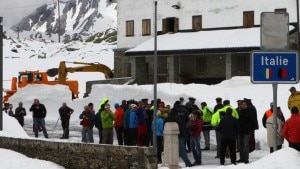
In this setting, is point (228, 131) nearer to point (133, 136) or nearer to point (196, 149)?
point (196, 149)

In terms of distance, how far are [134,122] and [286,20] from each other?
13202mm

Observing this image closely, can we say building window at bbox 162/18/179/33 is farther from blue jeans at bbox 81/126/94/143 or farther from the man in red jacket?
the man in red jacket

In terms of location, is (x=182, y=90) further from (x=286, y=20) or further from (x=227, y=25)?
(x=286, y=20)

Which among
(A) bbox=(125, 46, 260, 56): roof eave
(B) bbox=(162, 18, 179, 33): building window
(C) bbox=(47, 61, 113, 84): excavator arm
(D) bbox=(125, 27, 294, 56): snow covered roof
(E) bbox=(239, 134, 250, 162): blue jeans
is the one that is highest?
(B) bbox=(162, 18, 179, 33): building window

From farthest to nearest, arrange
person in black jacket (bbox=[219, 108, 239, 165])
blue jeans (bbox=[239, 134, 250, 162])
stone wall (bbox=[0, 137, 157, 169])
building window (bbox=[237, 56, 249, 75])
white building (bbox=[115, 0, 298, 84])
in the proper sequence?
building window (bbox=[237, 56, 249, 75]) < white building (bbox=[115, 0, 298, 84]) < blue jeans (bbox=[239, 134, 250, 162]) < person in black jacket (bbox=[219, 108, 239, 165]) < stone wall (bbox=[0, 137, 157, 169])

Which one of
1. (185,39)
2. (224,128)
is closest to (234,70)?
(185,39)

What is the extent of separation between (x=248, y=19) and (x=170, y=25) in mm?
6950

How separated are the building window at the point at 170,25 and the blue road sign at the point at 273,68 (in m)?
43.4

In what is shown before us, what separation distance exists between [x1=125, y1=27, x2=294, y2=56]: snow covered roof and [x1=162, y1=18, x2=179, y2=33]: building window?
A: 2.65 feet

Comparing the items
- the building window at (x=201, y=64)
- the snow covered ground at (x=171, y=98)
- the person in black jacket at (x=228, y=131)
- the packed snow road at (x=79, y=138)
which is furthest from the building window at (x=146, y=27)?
the person in black jacket at (x=228, y=131)

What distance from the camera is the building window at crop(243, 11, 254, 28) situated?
49719 mm

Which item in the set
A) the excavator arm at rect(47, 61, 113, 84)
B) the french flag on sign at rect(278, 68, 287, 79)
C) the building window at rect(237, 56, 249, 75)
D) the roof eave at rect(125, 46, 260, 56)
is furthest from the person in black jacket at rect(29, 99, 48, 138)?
the building window at rect(237, 56, 249, 75)

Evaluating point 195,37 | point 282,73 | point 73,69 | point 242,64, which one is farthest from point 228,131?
point 73,69

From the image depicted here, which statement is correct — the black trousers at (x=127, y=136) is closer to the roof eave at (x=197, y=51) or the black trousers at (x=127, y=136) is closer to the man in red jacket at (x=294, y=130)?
the man in red jacket at (x=294, y=130)
